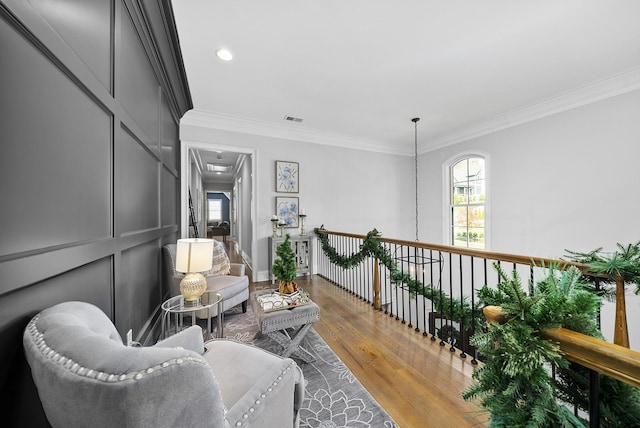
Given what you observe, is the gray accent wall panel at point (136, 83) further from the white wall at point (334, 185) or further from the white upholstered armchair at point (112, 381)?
the white wall at point (334, 185)

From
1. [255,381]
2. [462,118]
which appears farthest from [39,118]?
[462,118]

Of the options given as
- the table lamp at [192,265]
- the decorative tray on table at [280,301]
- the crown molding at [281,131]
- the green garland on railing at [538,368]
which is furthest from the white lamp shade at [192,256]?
the crown molding at [281,131]

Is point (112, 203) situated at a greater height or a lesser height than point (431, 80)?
lesser

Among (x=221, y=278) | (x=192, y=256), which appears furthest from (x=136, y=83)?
(x=221, y=278)

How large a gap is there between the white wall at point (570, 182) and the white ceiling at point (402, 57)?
1.02 ft

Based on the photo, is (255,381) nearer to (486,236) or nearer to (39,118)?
(39,118)

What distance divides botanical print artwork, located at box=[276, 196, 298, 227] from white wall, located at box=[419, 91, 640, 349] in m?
3.63

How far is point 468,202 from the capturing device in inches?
194

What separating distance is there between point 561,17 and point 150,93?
11.8 feet

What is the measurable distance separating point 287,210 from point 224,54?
2.63 m

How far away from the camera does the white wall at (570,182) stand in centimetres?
298

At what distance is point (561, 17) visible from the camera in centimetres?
210

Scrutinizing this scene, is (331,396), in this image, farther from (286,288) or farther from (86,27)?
(86,27)

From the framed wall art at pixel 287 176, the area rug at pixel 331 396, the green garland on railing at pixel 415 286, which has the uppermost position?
the framed wall art at pixel 287 176
